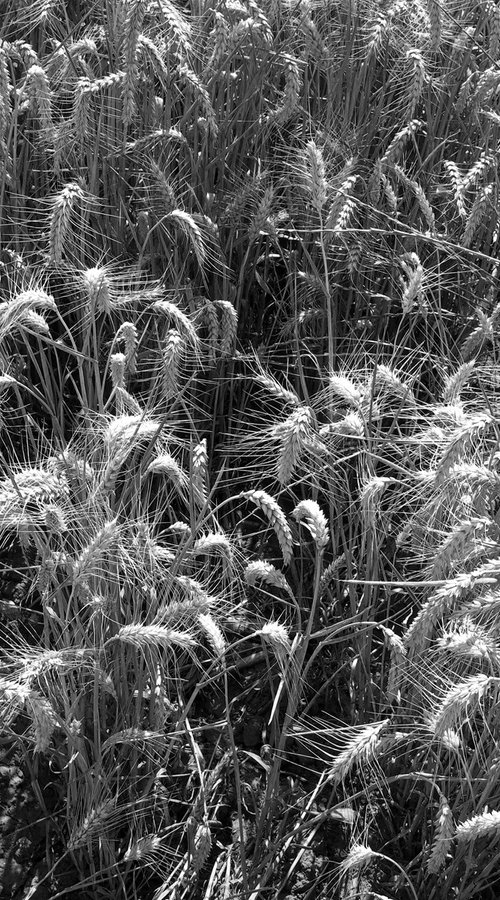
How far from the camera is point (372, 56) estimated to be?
2.69m

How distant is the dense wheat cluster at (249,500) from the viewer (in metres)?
1.63

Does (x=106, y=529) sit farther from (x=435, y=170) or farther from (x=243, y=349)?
(x=435, y=170)

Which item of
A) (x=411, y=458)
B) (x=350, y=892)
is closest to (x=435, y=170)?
(x=411, y=458)

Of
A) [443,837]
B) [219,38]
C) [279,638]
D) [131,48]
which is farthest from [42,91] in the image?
[443,837]

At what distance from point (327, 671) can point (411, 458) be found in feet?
1.68

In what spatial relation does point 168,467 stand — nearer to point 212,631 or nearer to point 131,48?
point 212,631

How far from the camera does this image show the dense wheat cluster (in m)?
1.63

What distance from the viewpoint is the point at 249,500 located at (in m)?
2.20

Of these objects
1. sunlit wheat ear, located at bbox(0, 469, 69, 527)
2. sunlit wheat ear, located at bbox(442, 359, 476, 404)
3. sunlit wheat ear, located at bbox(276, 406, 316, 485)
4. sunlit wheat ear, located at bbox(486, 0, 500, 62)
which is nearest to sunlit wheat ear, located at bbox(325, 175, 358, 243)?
sunlit wheat ear, located at bbox(442, 359, 476, 404)

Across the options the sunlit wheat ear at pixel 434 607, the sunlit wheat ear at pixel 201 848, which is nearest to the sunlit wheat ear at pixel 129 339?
the sunlit wheat ear at pixel 434 607

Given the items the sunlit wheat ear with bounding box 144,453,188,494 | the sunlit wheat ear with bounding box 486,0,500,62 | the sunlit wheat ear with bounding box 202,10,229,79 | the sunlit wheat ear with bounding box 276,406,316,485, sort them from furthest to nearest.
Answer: the sunlit wheat ear with bounding box 486,0,500,62, the sunlit wheat ear with bounding box 202,10,229,79, the sunlit wheat ear with bounding box 144,453,188,494, the sunlit wheat ear with bounding box 276,406,316,485

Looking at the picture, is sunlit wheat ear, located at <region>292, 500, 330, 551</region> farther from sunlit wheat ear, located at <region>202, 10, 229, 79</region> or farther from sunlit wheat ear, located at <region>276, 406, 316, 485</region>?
sunlit wheat ear, located at <region>202, 10, 229, 79</region>

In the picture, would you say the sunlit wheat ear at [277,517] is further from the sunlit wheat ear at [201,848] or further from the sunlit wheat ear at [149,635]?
the sunlit wheat ear at [201,848]

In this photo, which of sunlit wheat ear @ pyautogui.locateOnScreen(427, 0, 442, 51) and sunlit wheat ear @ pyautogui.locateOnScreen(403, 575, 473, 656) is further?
sunlit wheat ear @ pyautogui.locateOnScreen(427, 0, 442, 51)
